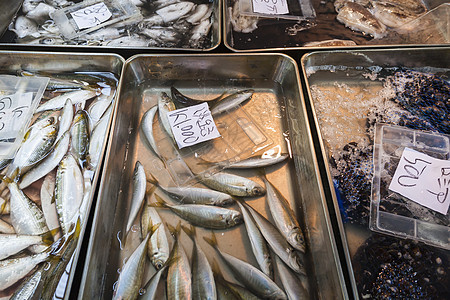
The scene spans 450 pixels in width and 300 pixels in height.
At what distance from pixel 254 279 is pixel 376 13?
2631mm

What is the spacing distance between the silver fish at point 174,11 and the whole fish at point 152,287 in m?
2.15

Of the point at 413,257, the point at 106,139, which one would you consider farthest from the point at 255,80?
the point at 413,257

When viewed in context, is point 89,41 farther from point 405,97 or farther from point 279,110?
point 405,97

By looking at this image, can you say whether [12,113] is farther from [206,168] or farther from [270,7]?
[270,7]

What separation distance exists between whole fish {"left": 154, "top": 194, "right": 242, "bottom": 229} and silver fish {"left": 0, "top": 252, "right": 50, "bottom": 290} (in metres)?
0.72

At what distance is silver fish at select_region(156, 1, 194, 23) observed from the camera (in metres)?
2.46

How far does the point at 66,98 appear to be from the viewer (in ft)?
6.17

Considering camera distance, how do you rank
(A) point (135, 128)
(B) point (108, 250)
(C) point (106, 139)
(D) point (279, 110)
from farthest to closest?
1. (D) point (279, 110)
2. (A) point (135, 128)
3. (C) point (106, 139)
4. (B) point (108, 250)

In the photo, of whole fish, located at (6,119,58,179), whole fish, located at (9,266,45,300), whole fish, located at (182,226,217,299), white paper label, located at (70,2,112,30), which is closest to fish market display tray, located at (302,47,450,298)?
whole fish, located at (182,226,217,299)

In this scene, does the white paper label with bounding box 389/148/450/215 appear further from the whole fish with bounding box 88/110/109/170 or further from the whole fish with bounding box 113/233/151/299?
the whole fish with bounding box 88/110/109/170

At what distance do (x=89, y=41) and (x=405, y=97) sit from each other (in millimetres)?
2543

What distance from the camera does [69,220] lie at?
139 cm

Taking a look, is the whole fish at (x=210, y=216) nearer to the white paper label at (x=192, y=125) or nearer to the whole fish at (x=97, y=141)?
the white paper label at (x=192, y=125)

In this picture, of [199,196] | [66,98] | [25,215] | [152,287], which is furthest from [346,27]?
[25,215]
